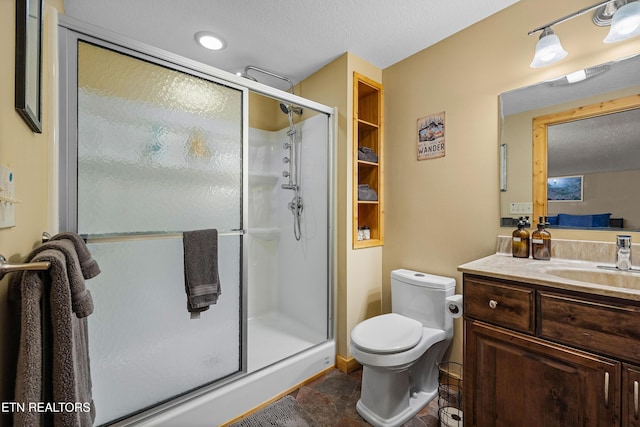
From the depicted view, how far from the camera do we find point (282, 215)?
2742 millimetres

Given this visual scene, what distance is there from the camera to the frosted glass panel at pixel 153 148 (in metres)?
1.23

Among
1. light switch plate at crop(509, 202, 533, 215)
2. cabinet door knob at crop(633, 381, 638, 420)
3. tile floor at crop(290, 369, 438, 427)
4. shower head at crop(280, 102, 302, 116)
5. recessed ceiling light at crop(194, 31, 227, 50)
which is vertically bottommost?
tile floor at crop(290, 369, 438, 427)

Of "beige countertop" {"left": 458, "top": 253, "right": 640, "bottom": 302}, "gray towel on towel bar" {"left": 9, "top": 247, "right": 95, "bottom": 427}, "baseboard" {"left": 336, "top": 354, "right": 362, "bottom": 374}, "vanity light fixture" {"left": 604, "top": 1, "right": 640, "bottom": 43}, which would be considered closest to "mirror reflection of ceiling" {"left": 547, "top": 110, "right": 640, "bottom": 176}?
"vanity light fixture" {"left": 604, "top": 1, "right": 640, "bottom": 43}

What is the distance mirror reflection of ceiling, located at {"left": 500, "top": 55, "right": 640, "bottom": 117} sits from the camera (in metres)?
1.29

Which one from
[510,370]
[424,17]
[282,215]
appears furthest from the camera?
[282,215]

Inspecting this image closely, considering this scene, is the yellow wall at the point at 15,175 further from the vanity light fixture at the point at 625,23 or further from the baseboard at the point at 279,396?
the vanity light fixture at the point at 625,23

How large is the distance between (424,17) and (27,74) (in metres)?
1.93

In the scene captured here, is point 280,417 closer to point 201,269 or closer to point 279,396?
point 279,396

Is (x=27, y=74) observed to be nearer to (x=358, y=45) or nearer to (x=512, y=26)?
(x=358, y=45)

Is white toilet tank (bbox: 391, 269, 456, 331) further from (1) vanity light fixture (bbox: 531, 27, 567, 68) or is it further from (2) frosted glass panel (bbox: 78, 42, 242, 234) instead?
(1) vanity light fixture (bbox: 531, 27, 567, 68)

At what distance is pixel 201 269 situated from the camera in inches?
58.2

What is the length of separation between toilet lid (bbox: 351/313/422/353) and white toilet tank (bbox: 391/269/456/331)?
0.24 ft

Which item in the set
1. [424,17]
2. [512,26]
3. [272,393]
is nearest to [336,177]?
[424,17]

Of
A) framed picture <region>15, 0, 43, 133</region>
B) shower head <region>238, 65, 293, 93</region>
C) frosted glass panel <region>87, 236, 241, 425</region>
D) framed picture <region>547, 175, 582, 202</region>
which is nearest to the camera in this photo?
framed picture <region>15, 0, 43, 133</region>
